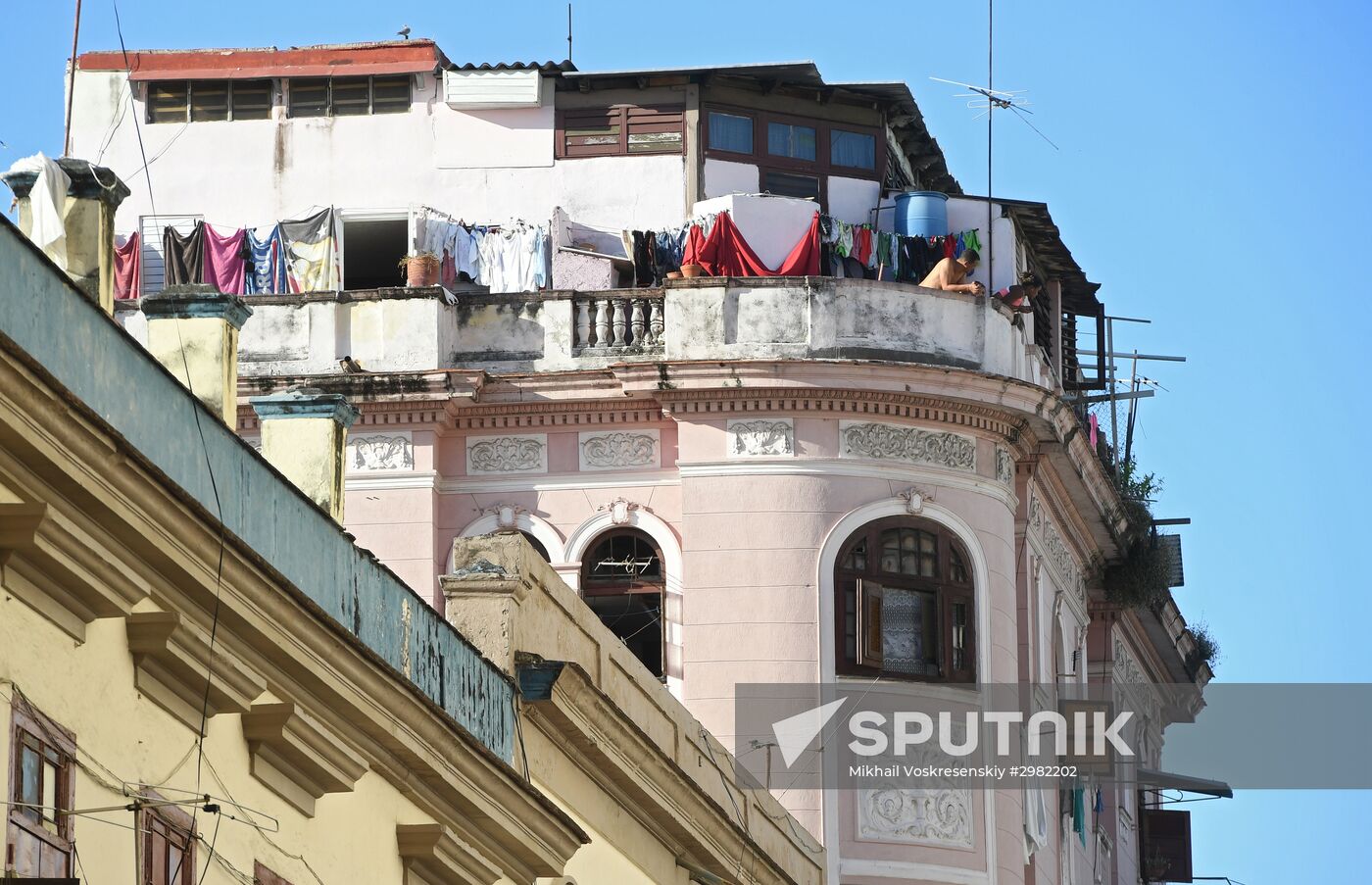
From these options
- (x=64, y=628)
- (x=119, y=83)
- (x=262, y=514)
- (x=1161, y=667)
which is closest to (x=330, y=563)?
(x=262, y=514)

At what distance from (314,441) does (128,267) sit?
12233mm

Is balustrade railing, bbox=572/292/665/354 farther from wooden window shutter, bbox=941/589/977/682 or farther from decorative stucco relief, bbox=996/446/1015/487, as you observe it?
wooden window shutter, bbox=941/589/977/682

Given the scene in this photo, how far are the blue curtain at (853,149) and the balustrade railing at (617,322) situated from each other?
9.39 ft

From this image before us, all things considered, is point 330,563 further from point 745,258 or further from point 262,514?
point 745,258

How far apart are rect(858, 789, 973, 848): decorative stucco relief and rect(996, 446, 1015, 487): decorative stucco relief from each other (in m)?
2.89

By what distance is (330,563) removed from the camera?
14.4 metres

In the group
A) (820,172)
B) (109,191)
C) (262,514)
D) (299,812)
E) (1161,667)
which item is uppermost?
(820,172)

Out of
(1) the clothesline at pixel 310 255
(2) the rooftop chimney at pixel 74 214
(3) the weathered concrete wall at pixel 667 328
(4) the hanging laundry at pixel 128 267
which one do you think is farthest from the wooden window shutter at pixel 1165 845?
(2) the rooftop chimney at pixel 74 214

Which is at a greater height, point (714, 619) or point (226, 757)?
point (714, 619)

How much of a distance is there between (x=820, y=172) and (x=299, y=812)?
1638 centimetres

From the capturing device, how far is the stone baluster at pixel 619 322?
Result: 27.3 metres

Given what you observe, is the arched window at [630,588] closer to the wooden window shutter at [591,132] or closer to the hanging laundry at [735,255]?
the hanging laundry at [735,255]

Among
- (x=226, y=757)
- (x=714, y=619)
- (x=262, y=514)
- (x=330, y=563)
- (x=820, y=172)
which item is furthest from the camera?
(x=820, y=172)

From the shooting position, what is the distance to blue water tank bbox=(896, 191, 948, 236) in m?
28.6
